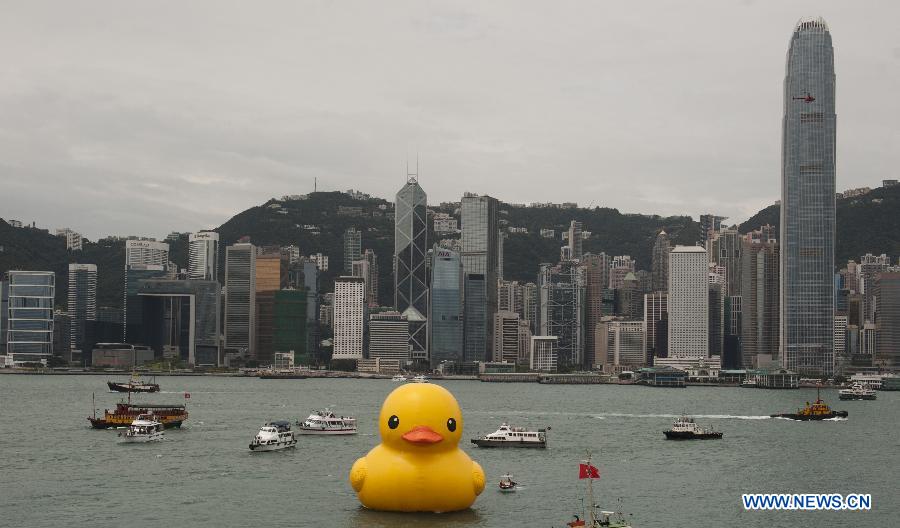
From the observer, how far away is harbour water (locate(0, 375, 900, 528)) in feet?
179

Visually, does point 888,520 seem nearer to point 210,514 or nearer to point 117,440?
point 210,514

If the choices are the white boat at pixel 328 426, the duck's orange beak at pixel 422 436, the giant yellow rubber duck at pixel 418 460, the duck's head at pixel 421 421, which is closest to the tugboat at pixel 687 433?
the white boat at pixel 328 426

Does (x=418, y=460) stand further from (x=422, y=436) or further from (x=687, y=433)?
(x=687, y=433)

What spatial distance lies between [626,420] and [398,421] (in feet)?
275

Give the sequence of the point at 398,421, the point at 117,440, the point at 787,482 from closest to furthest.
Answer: the point at 398,421 → the point at 787,482 → the point at 117,440

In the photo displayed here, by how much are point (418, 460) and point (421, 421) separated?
4.95 ft

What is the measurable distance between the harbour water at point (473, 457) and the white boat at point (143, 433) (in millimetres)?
1429

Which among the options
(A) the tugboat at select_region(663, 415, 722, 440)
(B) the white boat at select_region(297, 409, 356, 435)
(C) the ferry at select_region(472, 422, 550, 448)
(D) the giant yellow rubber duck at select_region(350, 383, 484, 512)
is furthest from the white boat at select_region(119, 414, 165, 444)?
(D) the giant yellow rubber duck at select_region(350, 383, 484, 512)

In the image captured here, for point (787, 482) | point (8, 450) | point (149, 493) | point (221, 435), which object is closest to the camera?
point (149, 493)

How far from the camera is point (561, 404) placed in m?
168

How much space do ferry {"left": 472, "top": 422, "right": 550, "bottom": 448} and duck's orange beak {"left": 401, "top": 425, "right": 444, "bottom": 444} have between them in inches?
1706

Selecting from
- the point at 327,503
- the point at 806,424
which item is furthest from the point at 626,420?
the point at 327,503

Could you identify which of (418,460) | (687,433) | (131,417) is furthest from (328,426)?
(418,460)

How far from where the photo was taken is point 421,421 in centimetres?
4544
